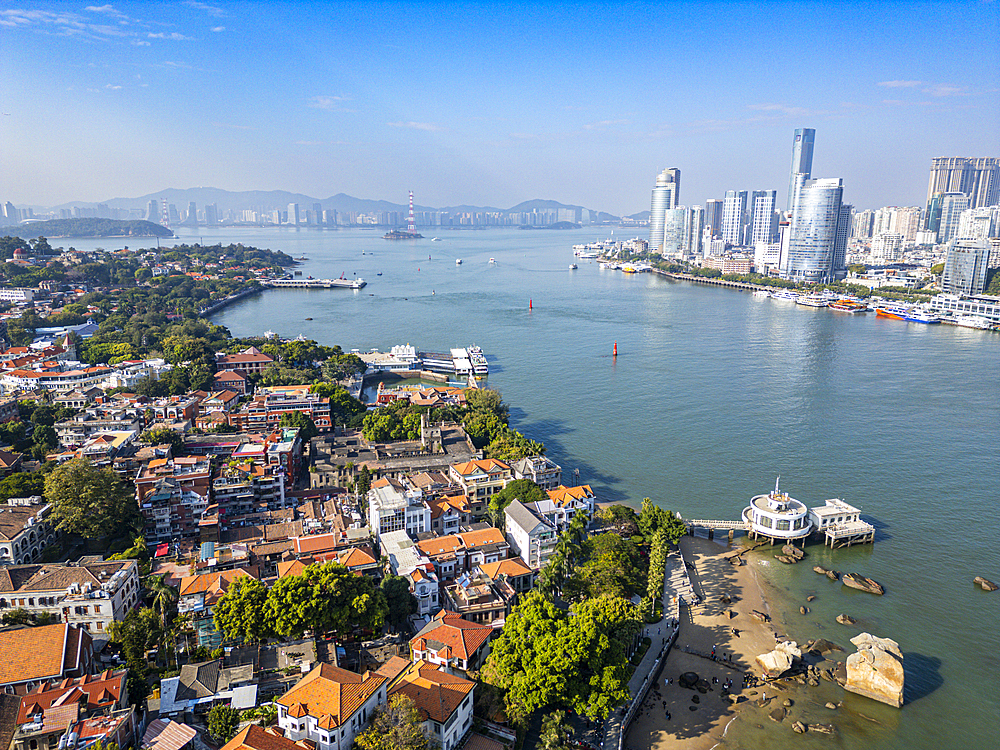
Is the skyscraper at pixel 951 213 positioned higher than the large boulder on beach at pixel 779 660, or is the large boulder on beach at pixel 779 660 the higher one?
the skyscraper at pixel 951 213

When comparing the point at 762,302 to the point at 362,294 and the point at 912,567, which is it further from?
the point at 912,567

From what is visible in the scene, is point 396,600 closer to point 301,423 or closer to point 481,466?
point 481,466

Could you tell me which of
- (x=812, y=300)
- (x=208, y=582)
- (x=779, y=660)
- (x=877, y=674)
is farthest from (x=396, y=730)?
(x=812, y=300)

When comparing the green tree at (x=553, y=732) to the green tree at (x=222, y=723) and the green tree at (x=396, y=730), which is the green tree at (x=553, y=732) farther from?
the green tree at (x=222, y=723)

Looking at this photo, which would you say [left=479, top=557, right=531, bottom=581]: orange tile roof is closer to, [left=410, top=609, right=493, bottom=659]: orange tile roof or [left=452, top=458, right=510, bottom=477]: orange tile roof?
[left=410, top=609, right=493, bottom=659]: orange tile roof

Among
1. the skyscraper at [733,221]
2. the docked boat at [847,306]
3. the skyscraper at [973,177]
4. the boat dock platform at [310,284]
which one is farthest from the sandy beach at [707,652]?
the skyscraper at [973,177]

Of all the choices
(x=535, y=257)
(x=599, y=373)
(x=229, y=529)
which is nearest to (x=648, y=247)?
(x=535, y=257)

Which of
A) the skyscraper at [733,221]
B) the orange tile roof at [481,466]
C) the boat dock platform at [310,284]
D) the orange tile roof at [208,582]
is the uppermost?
the skyscraper at [733,221]
